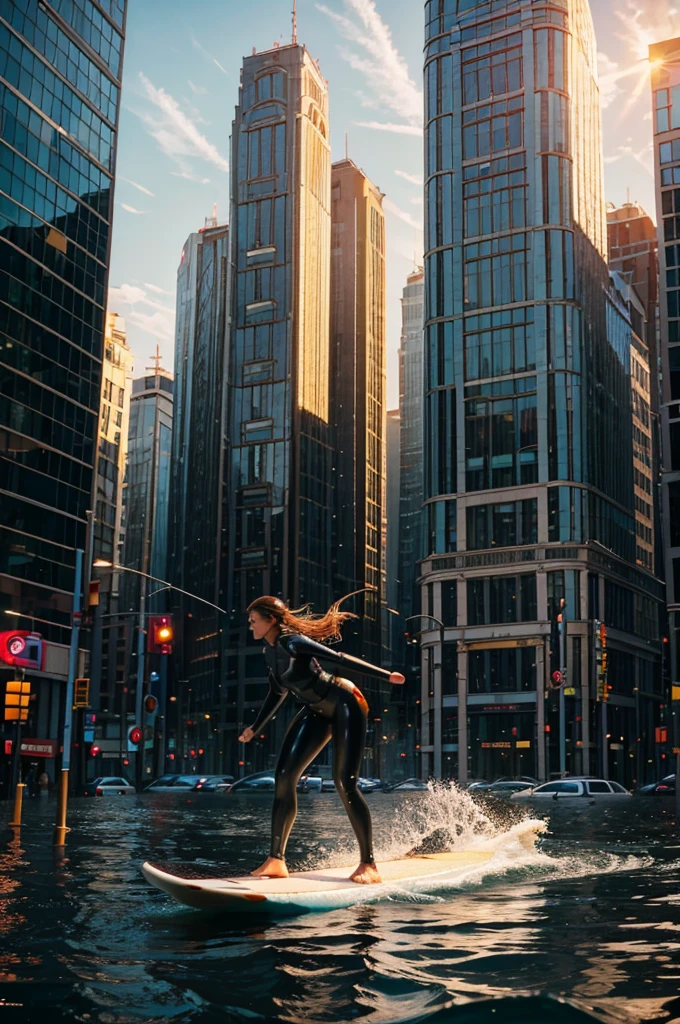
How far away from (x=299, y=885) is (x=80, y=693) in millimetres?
14991

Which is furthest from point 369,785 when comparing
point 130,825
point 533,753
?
point 130,825

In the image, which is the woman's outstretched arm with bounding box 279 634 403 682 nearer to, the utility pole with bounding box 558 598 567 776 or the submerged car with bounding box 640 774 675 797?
the submerged car with bounding box 640 774 675 797

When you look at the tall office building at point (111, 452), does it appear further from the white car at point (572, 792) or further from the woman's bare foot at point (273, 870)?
the woman's bare foot at point (273, 870)

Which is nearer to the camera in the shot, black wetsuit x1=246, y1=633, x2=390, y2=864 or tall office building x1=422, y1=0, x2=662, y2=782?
black wetsuit x1=246, y1=633, x2=390, y2=864

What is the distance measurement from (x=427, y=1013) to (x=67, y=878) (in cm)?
818

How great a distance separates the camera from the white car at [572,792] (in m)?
54.5

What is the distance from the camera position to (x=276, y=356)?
124625mm

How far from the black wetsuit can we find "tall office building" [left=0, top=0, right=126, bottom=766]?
4625 centimetres

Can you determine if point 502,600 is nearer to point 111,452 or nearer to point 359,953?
point 111,452

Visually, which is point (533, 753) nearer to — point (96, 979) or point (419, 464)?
point (96, 979)

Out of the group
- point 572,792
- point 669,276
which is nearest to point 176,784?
point 572,792

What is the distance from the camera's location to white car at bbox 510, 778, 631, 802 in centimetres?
5453

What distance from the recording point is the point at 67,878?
13.1 m

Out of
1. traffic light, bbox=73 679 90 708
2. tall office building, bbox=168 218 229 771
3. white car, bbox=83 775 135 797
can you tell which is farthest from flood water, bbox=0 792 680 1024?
tall office building, bbox=168 218 229 771
